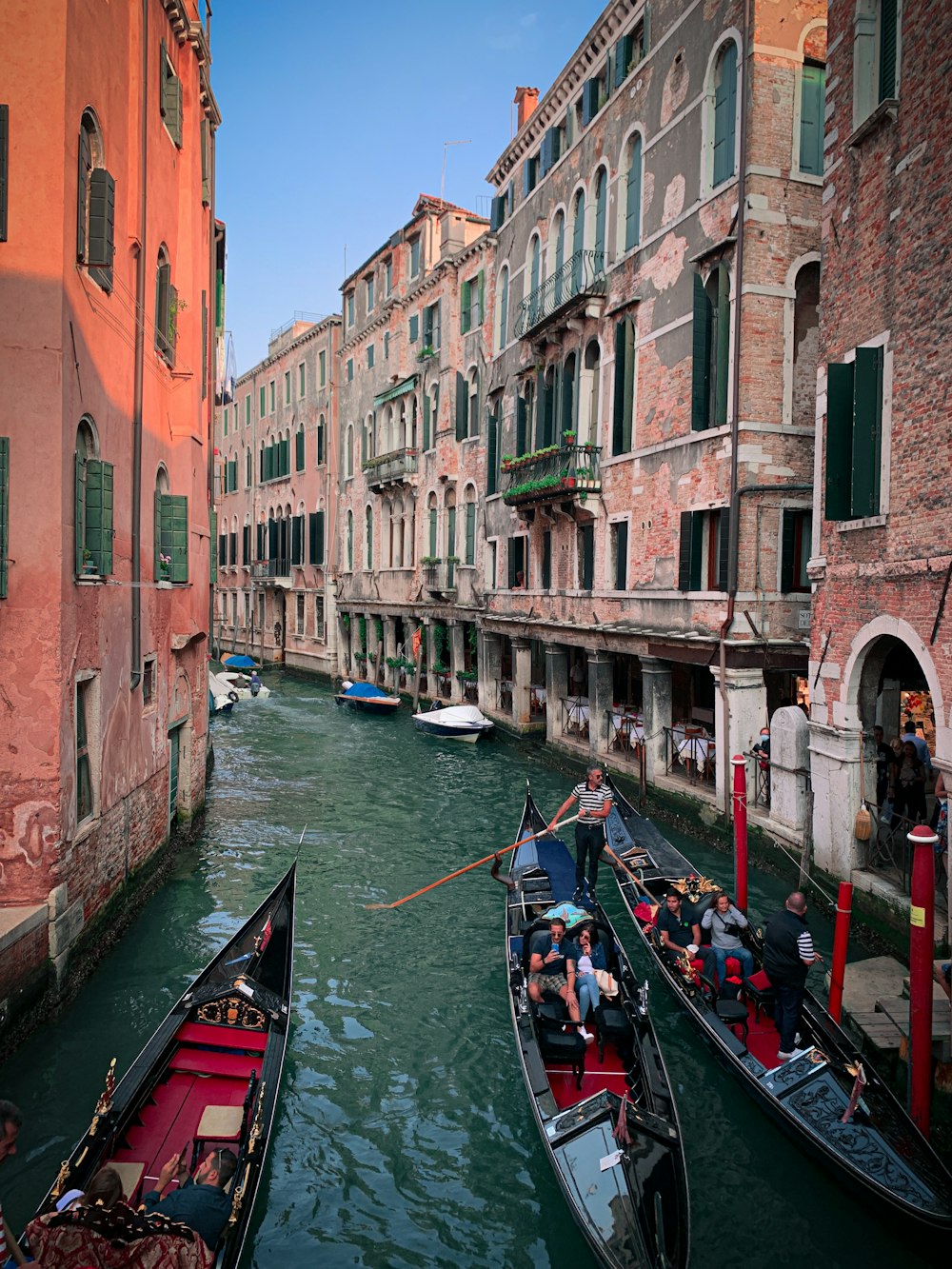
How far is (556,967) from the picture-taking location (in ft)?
24.8

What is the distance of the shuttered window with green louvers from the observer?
11.8 meters

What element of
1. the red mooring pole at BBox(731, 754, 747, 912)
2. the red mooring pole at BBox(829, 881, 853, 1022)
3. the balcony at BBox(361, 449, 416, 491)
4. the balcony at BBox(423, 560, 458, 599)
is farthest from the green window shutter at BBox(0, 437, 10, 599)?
the balcony at BBox(361, 449, 416, 491)

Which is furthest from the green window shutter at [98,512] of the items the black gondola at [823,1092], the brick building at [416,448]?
the brick building at [416,448]

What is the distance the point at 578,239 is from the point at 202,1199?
56.1 ft

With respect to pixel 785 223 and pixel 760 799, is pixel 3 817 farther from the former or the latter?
pixel 785 223

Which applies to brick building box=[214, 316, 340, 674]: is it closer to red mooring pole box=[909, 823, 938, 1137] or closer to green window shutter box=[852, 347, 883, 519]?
green window shutter box=[852, 347, 883, 519]

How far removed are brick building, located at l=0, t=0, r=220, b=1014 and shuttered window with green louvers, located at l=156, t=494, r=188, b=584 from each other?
26 mm

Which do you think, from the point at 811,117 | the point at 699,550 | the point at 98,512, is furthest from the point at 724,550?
the point at 98,512

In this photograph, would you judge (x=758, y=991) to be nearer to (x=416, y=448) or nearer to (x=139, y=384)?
(x=139, y=384)

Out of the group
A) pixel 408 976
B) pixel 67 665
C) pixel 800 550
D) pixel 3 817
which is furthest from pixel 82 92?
pixel 800 550

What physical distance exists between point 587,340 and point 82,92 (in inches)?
429

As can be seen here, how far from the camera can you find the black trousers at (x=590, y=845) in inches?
400

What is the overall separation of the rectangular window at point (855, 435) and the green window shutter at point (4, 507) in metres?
7.58

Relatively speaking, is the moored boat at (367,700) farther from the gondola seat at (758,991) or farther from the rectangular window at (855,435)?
the gondola seat at (758,991)
